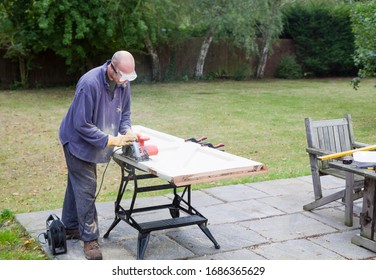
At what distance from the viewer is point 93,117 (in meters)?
4.82

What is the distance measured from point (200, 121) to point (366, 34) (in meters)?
4.23

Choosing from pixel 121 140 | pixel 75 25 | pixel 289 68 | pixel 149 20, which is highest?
pixel 149 20

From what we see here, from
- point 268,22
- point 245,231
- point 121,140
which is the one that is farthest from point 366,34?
point 268,22

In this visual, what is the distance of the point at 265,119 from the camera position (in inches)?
565

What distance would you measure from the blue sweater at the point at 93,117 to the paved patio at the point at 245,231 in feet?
3.03

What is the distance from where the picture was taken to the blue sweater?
4676 mm

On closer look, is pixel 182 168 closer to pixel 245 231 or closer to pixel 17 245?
pixel 245 231

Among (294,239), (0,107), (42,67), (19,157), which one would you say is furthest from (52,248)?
(42,67)

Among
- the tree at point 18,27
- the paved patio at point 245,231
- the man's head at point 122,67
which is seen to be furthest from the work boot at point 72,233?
the tree at point 18,27

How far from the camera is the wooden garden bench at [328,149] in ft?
19.7

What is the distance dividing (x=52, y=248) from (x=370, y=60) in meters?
9.54

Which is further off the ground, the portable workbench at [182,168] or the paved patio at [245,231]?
the portable workbench at [182,168]

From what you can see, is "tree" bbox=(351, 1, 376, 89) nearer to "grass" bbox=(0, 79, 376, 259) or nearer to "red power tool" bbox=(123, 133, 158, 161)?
"grass" bbox=(0, 79, 376, 259)

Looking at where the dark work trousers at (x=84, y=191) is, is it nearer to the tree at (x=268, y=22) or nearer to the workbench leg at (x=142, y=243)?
the workbench leg at (x=142, y=243)
